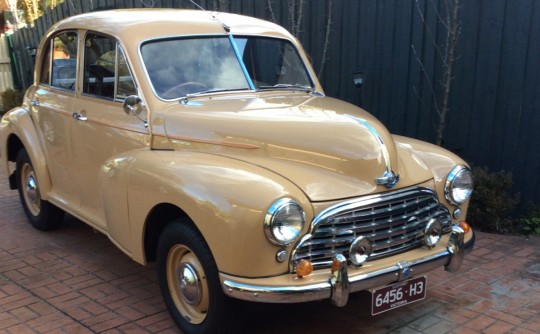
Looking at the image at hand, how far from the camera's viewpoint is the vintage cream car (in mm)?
2703

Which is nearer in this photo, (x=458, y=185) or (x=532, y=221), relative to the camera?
(x=458, y=185)

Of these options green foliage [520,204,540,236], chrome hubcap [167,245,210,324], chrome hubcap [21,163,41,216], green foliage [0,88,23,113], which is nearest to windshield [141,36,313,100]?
chrome hubcap [167,245,210,324]

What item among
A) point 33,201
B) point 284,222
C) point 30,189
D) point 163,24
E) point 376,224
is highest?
point 163,24

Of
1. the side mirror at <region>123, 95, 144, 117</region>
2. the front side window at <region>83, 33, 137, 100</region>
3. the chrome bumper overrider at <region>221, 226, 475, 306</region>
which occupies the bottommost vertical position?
the chrome bumper overrider at <region>221, 226, 475, 306</region>

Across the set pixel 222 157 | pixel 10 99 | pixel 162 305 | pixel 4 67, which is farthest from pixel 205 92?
pixel 4 67

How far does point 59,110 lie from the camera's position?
4.51m

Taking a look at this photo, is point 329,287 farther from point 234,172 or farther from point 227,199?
point 234,172

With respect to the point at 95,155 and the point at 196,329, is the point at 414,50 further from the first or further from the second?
the point at 196,329

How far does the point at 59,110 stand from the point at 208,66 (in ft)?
4.88

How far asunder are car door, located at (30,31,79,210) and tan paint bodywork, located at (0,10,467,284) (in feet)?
0.13

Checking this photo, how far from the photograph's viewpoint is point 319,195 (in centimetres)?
280

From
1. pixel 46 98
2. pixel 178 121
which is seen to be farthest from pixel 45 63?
pixel 178 121

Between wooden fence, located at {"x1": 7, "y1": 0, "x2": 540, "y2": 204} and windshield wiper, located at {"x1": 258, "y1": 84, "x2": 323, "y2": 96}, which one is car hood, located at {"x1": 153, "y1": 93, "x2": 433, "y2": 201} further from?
wooden fence, located at {"x1": 7, "y1": 0, "x2": 540, "y2": 204}

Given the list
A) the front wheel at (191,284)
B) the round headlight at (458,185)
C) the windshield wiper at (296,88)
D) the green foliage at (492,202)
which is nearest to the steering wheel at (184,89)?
the windshield wiper at (296,88)
